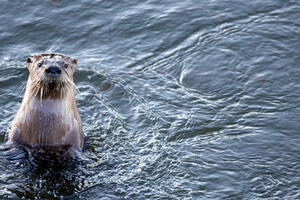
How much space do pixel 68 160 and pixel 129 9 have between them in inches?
121

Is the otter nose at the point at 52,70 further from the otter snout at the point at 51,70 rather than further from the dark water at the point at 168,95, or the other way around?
the dark water at the point at 168,95

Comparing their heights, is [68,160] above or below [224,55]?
below

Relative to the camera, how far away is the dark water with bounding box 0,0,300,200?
462 centimetres

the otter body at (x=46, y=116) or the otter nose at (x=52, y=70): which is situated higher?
the otter nose at (x=52, y=70)

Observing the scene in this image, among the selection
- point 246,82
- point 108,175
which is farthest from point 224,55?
point 108,175

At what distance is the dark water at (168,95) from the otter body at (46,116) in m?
0.18

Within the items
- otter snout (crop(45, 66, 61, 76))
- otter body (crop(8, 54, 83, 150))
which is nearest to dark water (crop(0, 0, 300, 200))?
otter body (crop(8, 54, 83, 150))

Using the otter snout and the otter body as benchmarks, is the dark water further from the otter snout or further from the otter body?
the otter snout

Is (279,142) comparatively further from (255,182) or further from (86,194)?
(86,194)

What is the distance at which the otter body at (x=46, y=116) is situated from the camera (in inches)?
186

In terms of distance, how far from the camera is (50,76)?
4.55m

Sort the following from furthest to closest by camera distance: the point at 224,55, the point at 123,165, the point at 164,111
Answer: the point at 224,55
the point at 164,111
the point at 123,165

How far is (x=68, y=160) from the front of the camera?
4750mm

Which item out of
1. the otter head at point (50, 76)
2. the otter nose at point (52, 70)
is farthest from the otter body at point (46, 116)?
the otter nose at point (52, 70)
